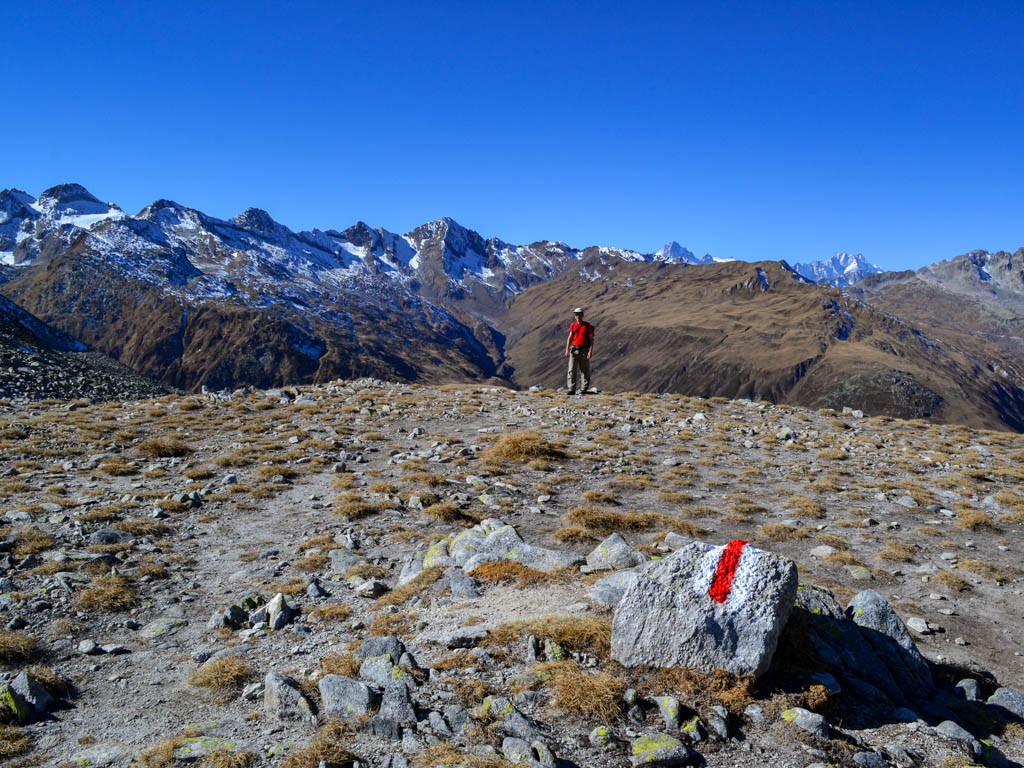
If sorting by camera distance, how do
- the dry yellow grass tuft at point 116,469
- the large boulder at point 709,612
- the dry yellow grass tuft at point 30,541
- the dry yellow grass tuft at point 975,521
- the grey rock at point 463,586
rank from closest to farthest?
the large boulder at point 709,612 < the grey rock at point 463,586 < the dry yellow grass tuft at point 30,541 < the dry yellow grass tuft at point 975,521 < the dry yellow grass tuft at point 116,469

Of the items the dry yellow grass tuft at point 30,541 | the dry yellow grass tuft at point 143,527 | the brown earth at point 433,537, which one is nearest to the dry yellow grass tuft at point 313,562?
the brown earth at point 433,537

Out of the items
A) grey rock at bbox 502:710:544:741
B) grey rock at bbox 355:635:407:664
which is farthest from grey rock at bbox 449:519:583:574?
grey rock at bbox 502:710:544:741

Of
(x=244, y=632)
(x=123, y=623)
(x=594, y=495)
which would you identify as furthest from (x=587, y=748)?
(x=594, y=495)

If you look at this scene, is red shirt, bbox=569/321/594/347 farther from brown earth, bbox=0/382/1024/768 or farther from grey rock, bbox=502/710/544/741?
grey rock, bbox=502/710/544/741

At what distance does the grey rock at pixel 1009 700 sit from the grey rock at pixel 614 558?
17.6ft

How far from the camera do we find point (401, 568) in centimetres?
1215

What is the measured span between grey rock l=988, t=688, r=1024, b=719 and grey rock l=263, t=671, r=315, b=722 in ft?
31.6

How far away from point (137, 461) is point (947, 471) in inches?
1108

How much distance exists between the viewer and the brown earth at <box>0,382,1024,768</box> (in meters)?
7.09

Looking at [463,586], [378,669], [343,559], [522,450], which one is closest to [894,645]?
[463,586]

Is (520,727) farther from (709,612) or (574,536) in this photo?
(574,536)

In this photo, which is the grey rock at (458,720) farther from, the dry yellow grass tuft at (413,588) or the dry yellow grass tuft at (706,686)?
the dry yellow grass tuft at (413,588)

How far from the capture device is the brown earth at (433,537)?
709 centimetres

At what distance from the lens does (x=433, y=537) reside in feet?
44.2
